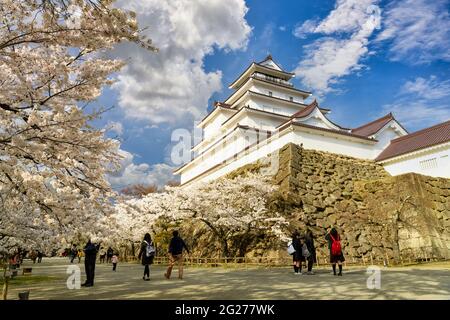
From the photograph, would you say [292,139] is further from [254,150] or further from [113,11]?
[113,11]

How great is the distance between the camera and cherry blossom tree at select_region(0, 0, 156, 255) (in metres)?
5.56

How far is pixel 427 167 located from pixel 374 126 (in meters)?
6.44

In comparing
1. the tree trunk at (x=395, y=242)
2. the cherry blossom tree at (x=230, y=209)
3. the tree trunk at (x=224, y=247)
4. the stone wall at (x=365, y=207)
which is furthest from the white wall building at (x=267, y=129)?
the tree trunk at (x=224, y=247)

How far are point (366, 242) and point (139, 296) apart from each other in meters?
14.6

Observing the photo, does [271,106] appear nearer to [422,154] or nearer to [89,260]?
[422,154]

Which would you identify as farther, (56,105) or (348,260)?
(348,260)

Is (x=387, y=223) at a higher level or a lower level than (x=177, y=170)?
lower

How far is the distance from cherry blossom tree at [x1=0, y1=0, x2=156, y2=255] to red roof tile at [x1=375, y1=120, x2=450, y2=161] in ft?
66.0

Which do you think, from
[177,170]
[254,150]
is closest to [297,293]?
[254,150]

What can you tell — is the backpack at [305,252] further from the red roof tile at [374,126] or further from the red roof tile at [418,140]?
the red roof tile at [374,126]

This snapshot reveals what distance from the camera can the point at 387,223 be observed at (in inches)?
728

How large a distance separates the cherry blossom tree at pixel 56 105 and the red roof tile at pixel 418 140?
20.1 meters

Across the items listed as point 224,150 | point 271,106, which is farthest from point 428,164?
point 224,150

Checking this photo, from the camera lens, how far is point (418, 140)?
2217 centimetres
